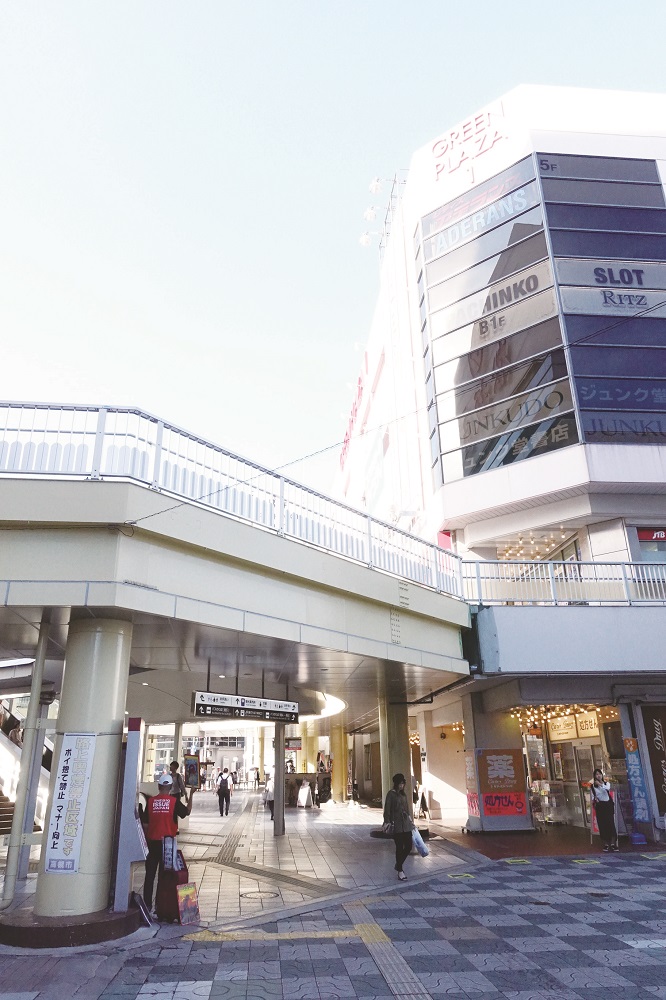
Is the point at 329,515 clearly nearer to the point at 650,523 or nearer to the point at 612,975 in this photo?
the point at 612,975

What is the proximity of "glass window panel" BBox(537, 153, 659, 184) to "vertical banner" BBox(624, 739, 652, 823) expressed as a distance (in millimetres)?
18253

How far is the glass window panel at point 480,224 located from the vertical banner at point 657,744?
15.3 m

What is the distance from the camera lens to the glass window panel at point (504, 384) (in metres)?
20.7

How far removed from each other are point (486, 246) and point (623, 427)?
27.1 ft

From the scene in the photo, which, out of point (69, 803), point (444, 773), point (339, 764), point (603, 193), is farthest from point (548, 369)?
point (339, 764)

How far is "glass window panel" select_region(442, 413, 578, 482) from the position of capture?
65.3 feet

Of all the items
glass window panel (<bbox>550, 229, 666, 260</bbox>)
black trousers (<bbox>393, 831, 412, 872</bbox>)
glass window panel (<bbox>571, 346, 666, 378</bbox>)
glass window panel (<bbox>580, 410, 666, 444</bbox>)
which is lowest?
black trousers (<bbox>393, 831, 412, 872</bbox>)

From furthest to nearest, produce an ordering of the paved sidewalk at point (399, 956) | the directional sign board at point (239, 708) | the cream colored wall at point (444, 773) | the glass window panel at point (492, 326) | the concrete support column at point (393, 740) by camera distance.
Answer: the cream colored wall at point (444, 773) < the glass window panel at point (492, 326) < the concrete support column at point (393, 740) < the directional sign board at point (239, 708) < the paved sidewalk at point (399, 956)

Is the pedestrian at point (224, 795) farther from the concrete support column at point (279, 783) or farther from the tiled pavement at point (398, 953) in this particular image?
the tiled pavement at point (398, 953)

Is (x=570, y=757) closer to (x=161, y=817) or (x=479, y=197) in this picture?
(x=161, y=817)

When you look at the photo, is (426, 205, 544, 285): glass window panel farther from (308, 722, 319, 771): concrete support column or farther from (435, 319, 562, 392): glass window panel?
(308, 722, 319, 771): concrete support column

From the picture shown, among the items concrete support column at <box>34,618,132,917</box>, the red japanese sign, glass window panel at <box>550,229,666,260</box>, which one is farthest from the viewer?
glass window panel at <box>550,229,666,260</box>

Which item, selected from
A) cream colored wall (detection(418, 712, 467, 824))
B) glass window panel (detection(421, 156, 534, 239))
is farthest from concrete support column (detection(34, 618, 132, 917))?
glass window panel (detection(421, 156, 534, 239))

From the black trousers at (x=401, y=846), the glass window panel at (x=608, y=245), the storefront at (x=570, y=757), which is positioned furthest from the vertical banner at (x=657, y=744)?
the glass window panel at (x=608, y=245)
